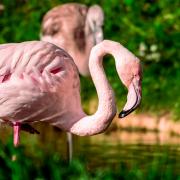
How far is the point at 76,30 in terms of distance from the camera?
473 inches

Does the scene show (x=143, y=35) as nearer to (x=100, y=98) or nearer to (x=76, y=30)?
(x=76, y=30)

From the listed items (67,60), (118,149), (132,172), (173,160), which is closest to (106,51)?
(67,60)

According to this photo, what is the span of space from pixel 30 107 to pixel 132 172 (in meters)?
0.95

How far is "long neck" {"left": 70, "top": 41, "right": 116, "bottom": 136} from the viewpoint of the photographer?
7080mm

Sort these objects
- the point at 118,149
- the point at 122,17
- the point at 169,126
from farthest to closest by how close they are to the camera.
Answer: the point at 122,17 < the point at 169,126 < the point at 118,149

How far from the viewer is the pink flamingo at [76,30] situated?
11.9 metres

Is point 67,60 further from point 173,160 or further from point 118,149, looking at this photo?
point 118,149

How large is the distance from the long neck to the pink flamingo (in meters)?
4.64

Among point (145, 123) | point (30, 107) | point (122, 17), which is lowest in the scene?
point (145, 123)

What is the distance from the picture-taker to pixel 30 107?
23.5ft

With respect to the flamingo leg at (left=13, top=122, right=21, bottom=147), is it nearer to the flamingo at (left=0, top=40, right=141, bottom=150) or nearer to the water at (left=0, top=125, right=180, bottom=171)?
the flamingo at (left=0, top=40, right=141, bottom=150)

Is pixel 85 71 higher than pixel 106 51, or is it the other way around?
pixel 106 51

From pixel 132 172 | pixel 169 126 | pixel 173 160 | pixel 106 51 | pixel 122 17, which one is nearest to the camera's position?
pixel 106 51

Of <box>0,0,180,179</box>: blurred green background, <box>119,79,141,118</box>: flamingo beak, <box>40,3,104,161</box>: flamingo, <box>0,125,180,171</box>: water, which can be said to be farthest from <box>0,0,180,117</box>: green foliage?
<box>119,79,141,118</box>: flamingo beak
